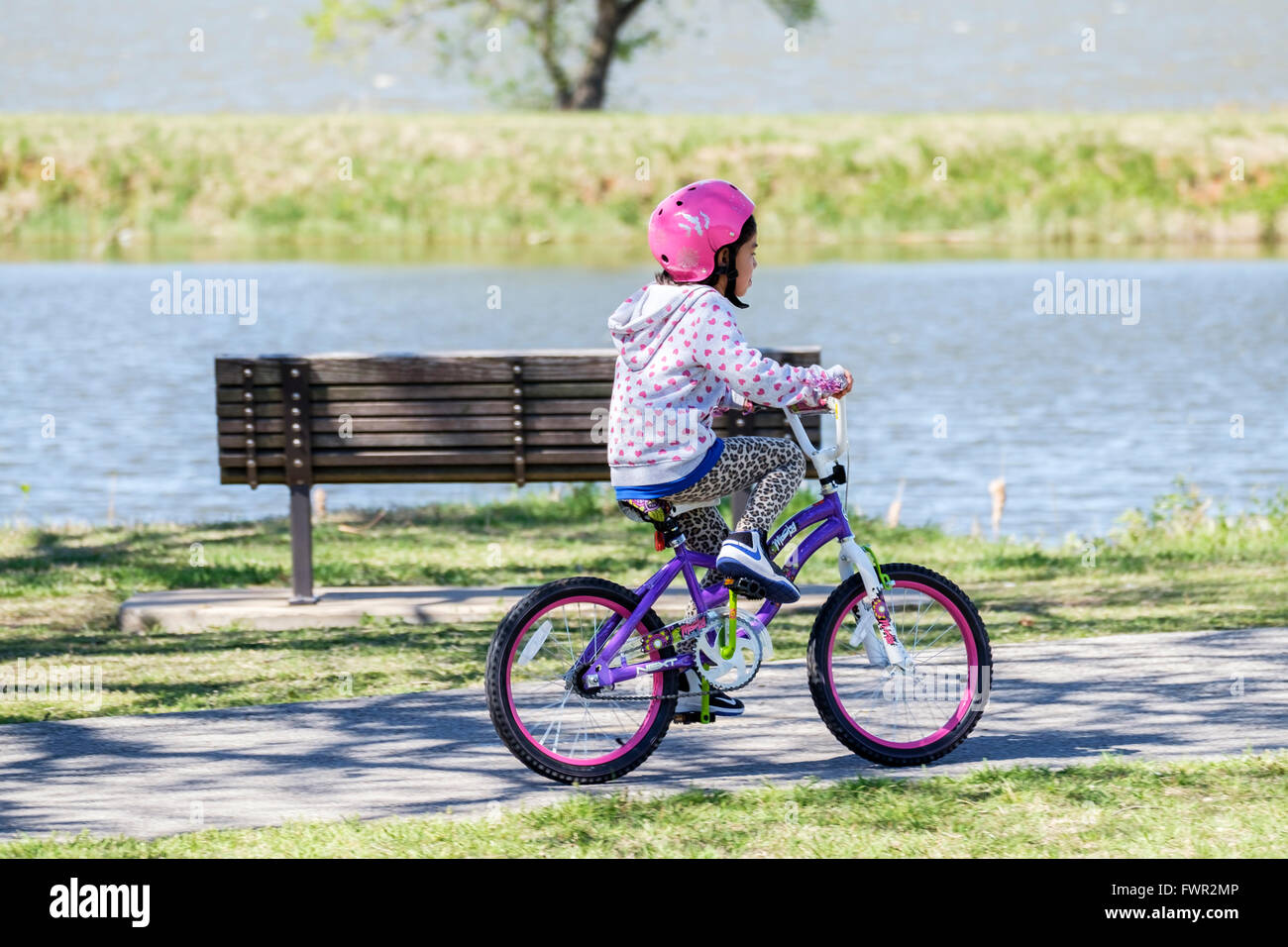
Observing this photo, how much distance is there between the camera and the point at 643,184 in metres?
37.9

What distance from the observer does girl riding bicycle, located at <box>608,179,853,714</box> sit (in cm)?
600

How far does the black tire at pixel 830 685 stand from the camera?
245 inches

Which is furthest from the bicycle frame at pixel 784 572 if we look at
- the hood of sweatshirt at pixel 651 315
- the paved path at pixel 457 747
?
the hood of sweatshirt at pixel 651 315

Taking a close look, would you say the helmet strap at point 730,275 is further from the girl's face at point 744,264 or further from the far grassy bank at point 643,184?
the far grassy bank at point 643,184

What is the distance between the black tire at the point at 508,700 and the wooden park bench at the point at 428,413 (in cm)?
322

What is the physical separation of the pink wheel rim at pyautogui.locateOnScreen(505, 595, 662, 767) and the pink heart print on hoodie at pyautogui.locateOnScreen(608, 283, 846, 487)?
388 mm

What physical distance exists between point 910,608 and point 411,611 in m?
3.36

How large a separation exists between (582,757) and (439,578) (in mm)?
4402

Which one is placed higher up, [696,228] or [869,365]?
[696,228]

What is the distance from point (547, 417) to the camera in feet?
30.5

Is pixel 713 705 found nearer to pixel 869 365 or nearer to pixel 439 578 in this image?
pixel 439 578

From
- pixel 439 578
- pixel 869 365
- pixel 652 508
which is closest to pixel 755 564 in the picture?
pixel 652 508

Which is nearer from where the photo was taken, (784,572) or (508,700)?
(508,700)
